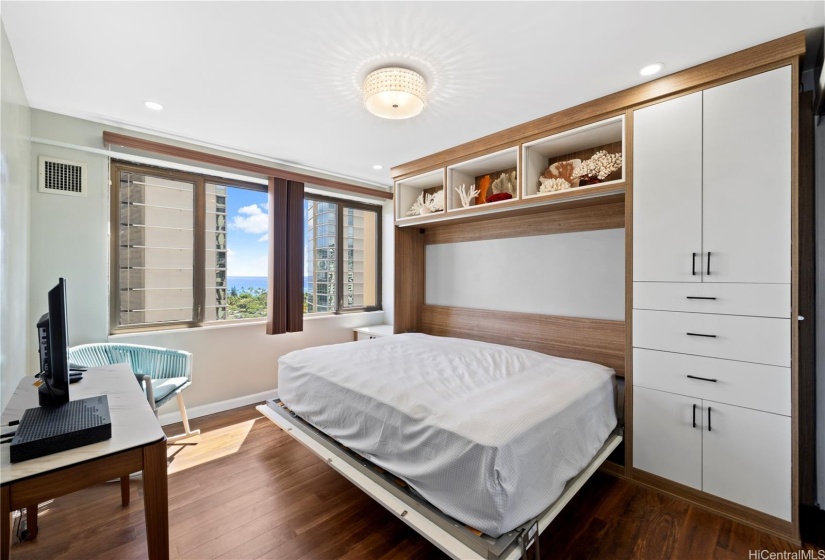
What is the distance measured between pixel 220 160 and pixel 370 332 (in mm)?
2474

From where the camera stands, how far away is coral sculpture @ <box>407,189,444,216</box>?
3671mm

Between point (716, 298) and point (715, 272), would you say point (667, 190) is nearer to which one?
point (715, 272)

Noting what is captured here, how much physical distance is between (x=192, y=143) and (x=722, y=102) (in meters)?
4.05

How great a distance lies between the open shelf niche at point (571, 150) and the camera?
2.52 m

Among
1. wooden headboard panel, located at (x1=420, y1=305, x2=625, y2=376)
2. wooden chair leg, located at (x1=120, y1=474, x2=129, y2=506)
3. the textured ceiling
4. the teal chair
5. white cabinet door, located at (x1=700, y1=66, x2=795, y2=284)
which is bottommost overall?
wooden chair leg, located at (x1=120, y1=474, x2=129, y2=506)

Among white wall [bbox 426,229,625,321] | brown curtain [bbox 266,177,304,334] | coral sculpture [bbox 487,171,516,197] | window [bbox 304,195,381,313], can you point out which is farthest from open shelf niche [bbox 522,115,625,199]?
window [bbox 304,195,381,313]

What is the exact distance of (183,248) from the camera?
3.44 metres

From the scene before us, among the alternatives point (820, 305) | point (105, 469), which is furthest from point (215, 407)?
point (820, 305)

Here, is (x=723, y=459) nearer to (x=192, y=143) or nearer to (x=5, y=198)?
(x=5, y=198)

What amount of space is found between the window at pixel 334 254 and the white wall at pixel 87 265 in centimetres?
118

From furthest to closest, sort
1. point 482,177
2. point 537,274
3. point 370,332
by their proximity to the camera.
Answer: point 370,332 < point 482,177 < point 537,274

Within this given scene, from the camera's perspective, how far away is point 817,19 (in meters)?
1.67

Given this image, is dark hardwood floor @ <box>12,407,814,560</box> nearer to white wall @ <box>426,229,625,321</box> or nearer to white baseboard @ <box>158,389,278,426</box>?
white baseboard @ <box>158,389,278,426</box>

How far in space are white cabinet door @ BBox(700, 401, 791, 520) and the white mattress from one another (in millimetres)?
520
